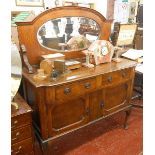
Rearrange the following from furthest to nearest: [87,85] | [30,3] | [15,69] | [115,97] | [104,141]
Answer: [30,3]
[104,141]
[115,97]
[87,85]
[15,69]

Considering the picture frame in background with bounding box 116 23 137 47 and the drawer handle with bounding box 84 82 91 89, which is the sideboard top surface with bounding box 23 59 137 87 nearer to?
the drawer handle with bounding box 84 82 91 89

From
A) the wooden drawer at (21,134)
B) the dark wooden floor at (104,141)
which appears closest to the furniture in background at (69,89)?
the wooden drawer at (21,134)

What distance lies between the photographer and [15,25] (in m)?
1.69

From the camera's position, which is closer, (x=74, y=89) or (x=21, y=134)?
(x=21, y=134)

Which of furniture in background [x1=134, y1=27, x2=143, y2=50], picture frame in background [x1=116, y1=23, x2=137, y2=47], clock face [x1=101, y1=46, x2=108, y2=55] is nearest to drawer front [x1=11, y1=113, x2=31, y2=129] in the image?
clock face [x1=101, y1=46, x2=108, y2=55]

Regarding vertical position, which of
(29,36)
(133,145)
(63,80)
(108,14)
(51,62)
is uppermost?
(108,14)

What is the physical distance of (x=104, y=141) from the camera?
2146 millimetres

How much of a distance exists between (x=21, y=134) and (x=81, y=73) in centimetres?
70

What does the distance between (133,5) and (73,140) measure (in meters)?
3.54

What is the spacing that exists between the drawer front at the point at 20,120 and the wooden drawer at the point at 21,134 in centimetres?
4

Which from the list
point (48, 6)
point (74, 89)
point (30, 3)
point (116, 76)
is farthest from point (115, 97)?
point (30, 3)

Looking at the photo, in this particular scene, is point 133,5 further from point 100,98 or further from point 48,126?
point 48,126

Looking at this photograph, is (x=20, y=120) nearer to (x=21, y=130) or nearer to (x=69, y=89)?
(x=21, y=130)
